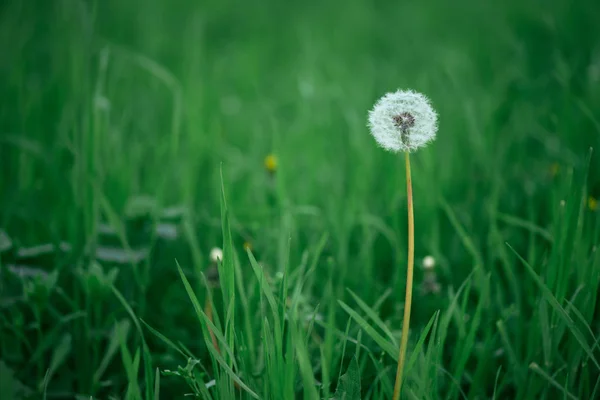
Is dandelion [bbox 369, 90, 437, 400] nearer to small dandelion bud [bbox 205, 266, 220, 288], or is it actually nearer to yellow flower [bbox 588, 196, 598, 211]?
small dandelion bud [bbox 205, 266, 220, 288]

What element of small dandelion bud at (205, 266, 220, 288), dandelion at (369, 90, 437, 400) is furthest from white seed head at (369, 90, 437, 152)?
small dandelion bud at (205, 266, 220, 288)

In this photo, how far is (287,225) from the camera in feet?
5.05

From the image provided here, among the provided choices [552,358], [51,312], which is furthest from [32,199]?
[552,358]

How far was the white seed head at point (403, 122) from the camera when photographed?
0.93 m

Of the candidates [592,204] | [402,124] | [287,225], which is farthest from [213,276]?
[592,204]

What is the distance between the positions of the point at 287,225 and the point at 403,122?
0.67m

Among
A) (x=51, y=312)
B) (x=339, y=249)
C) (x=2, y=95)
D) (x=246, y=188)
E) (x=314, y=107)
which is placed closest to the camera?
(x=51, y=312)

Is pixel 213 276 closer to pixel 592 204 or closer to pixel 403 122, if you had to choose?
pixel 403 122

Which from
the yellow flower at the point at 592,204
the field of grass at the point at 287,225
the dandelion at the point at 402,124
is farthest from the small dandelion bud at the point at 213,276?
the yellow flower at the point at 592,204

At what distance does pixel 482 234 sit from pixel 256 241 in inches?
28.8

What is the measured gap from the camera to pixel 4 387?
3.49 ft

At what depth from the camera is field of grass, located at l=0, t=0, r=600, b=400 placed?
110 cm

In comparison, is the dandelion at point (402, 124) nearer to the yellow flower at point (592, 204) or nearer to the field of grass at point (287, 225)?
the field of grass at point (287, 225)

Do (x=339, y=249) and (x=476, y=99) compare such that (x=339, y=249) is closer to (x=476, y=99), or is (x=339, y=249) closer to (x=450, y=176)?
(x=450, y=176)
